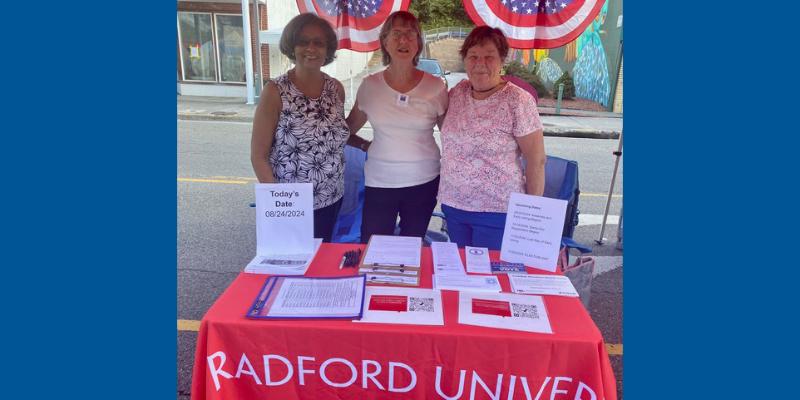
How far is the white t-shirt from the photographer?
7.95 feet

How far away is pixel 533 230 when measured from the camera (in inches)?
72.6

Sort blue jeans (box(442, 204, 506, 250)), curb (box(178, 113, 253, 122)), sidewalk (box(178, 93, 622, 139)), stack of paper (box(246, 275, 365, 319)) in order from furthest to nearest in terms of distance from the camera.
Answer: curb (box(178, 113, 253, 122))
sidewalk (box(178, 93, 622, 139))
blue jeans (box(442, 204, 506, 250))
stack of paper (box(246, 275, 365, 319))

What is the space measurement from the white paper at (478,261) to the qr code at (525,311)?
284mm

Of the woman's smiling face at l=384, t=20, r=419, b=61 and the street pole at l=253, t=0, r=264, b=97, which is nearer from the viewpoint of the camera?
the woman's smiling face at l=384, t=20, r=419, b=61

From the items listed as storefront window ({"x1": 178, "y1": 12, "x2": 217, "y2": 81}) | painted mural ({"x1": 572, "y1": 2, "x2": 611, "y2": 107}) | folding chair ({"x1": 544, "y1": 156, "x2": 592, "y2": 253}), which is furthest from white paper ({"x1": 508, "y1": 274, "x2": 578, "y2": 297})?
painted mural ({"x1": 572, "y1": 2, "x2": 611, "y2": 107})

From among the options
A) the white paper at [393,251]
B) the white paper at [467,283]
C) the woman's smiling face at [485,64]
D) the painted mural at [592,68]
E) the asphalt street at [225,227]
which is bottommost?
the asphalt street at [225,227]

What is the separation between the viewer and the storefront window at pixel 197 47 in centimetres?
1399

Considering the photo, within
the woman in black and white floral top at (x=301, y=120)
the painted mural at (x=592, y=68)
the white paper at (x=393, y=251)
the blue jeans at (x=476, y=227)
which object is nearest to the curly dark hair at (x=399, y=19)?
the woman in black and white floral top at (x=301, y=120)

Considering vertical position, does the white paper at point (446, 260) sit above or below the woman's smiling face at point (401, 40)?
below

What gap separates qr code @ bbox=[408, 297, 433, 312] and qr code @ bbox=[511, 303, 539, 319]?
26 centimetres

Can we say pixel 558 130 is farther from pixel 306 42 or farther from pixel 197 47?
pixel 197 47

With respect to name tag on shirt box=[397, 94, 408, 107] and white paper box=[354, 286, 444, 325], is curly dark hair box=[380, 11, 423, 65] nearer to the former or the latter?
name tag on shirt box=[397, 94, 408, 107]

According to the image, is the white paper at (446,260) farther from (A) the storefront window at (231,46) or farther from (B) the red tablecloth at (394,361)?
(A) the storefront window at (231,46)

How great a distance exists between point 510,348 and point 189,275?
2882mm
